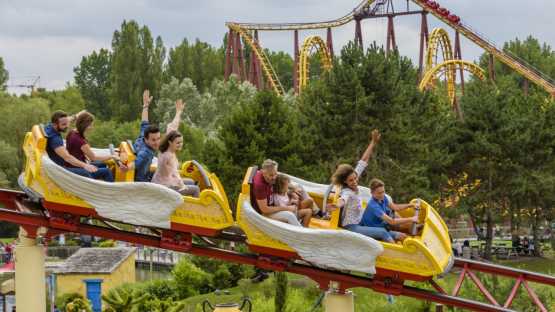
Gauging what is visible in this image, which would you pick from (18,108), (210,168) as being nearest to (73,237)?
(18,108)

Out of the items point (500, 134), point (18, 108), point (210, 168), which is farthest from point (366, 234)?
point (18, 108)

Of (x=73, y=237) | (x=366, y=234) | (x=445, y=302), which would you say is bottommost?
(x=73, y=237)

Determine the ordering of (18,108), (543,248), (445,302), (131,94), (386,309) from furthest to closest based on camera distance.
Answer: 1. (131,94)
2. (18,108)
3. (543,248)
4. (386,309)
5. (445,302)

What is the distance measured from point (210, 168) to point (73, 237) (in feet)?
58.9

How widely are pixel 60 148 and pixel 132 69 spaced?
5165 centimetres

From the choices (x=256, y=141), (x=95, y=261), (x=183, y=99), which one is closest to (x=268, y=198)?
(x=256, y=141)

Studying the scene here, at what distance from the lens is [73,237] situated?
42.2 m

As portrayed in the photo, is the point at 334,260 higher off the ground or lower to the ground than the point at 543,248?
higher

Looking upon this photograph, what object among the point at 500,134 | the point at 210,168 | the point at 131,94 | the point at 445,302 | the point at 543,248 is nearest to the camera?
the point at 445,302

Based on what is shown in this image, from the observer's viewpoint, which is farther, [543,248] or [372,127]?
[543,248]

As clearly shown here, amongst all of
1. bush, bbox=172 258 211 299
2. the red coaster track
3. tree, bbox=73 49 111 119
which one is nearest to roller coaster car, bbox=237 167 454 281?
the red coaster track

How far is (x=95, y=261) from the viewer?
25922mm

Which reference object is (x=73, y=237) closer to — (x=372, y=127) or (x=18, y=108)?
(x=18, y=108)

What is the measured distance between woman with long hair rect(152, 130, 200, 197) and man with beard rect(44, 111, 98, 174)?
2.08 ft
